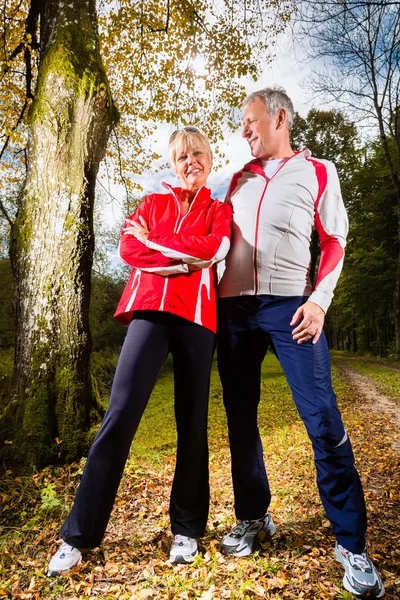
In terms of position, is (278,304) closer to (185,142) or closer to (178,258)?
(178,258)

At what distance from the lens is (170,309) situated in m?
2.22

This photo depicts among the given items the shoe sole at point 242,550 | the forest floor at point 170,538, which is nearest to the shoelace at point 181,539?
the forest floor at point 170,538

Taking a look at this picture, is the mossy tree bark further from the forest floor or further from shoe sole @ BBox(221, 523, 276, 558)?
shoe sole @ BBox(221, 523, 276, 558)

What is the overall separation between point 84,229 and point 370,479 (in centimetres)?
368

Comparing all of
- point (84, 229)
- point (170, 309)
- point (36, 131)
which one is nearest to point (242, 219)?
point (170, 309)

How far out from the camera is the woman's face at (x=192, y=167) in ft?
8.18

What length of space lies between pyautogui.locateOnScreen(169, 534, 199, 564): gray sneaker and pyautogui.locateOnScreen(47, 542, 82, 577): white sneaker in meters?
0.55

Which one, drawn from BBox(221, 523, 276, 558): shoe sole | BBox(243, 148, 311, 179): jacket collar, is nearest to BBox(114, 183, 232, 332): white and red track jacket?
BBox(243, 148, 311, 179): jacket collar

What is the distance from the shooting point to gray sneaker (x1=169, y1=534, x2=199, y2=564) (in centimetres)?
235

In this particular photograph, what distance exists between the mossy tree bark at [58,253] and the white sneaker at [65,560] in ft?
4.09

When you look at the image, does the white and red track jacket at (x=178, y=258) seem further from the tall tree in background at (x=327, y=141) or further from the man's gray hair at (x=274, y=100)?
the tall tree in background at (x=327, y=141)

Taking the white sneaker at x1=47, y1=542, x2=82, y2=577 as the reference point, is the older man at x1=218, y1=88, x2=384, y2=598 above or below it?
above

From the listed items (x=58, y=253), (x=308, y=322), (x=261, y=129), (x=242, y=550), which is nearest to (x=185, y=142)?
(x=261, y=129)

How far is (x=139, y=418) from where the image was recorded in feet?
7.29
